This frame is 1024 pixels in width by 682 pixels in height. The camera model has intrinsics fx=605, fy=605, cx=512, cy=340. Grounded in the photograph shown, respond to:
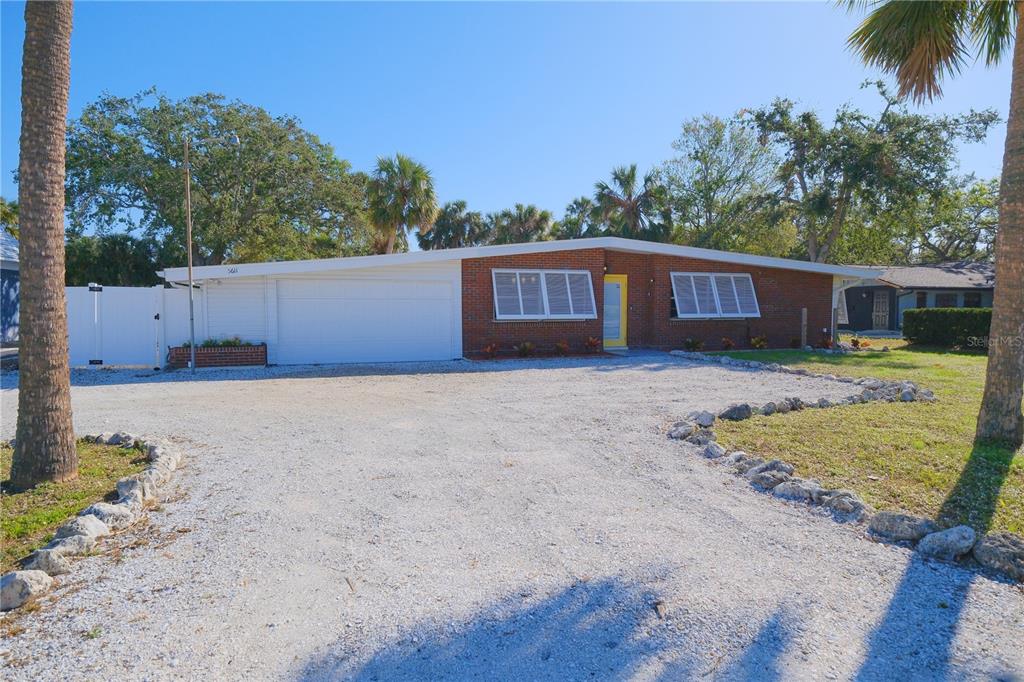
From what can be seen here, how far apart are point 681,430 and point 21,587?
5.40m

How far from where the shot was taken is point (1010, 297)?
17.6ft

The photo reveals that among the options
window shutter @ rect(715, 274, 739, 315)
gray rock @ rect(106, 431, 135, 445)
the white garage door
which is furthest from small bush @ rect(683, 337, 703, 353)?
gray rock @ rect(106, 431, 135, 445)

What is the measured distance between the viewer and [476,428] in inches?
268

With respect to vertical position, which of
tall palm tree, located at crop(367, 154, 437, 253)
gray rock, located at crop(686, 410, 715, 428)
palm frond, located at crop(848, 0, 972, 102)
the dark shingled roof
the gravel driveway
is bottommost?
the gravel driveway

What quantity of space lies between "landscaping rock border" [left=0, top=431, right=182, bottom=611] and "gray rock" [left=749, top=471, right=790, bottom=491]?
447 centimetres

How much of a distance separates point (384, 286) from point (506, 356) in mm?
3302

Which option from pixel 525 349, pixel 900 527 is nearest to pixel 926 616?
pixel 900 527

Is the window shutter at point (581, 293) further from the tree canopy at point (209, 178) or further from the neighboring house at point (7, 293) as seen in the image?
the neighboring house at point (7, 293)

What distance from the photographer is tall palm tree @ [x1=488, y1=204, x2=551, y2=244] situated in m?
34.3

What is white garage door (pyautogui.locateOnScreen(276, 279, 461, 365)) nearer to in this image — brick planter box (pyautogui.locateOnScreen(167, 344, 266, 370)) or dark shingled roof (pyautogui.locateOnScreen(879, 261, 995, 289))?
brick planter box (pyautogui.locateOnScreen(167, 344, 266, 370))

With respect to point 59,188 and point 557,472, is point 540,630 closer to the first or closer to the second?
point 557,472

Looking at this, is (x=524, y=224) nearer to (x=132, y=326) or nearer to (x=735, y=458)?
(x=132, y=326)

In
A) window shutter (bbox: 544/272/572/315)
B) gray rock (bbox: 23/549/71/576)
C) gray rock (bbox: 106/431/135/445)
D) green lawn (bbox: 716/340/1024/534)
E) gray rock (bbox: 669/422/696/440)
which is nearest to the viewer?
gray rock (bbox: 23/549/71/576)

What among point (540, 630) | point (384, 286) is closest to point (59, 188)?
point (540, 630)
